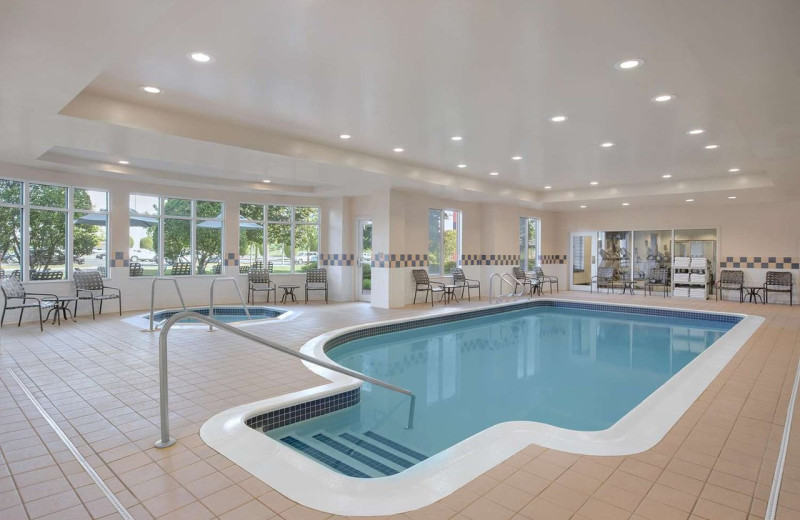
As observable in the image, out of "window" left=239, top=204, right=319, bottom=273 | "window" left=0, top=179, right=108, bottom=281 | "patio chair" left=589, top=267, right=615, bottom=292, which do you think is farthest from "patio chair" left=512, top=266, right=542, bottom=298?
"window" left=0, top=179, right=108, bottom=281

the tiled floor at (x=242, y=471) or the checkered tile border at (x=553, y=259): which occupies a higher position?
Answer: the checkered tile border at (x=553, y=259)

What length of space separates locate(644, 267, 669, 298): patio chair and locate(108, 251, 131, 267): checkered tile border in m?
12.2

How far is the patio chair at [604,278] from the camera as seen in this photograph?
12953 mm

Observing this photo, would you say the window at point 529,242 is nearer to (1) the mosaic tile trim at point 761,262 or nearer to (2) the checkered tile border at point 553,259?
(2) the checkered tile border at point 553,259

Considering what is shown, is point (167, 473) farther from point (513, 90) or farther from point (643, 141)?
point (643, 141)

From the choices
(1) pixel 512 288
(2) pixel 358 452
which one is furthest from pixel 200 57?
(1) pixel 512 288

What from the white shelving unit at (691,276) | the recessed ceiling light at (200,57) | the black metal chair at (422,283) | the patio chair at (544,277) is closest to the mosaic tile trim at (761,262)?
the white shelving unit at (691,276)

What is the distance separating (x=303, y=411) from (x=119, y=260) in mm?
6791

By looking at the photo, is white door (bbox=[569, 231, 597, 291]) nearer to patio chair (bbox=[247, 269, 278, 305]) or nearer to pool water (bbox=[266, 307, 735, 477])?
pool water (bbox=[266, 307, 735, 477])

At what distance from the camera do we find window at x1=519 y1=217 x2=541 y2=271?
42.5ft

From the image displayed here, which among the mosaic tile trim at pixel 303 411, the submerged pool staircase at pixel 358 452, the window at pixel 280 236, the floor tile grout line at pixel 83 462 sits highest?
the window at pixel 280 236

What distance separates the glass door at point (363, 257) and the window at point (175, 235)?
119 inches

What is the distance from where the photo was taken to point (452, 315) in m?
8.62

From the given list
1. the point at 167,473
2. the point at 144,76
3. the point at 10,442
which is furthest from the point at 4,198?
the point at 167,473
